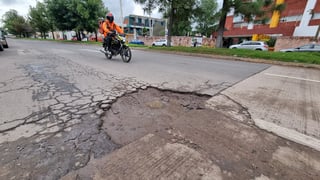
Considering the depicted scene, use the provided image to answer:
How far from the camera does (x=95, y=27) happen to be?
2495 cm

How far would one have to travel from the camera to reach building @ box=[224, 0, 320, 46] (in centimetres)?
1920

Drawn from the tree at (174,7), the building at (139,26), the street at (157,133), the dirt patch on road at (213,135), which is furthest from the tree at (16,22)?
the dirt patch on road at (213,135)

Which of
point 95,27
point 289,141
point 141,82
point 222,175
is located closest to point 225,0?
point 141,82

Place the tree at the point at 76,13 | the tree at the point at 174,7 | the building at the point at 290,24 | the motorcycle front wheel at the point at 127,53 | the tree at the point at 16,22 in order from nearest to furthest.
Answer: the motorcycle front wheel at the point at 127,53 < the tree at the point at 174,7 < the building at the point at 290,24 < the tree at the point at 76,13 < the tree at the point at 16,22

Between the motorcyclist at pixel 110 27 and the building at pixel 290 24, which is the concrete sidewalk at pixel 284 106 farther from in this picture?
the building at pixel 290 24

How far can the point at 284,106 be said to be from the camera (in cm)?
294

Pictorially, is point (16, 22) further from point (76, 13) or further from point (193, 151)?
point (193, 151)

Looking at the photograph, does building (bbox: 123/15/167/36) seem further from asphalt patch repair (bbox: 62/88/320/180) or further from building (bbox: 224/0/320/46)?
asphalt patch repair (bbox: 62/88/320/180)

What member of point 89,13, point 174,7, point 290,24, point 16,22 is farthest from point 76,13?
point 16,22

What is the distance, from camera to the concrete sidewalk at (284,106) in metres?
2.13

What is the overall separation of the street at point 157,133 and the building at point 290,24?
722 inches

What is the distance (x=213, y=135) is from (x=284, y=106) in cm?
195

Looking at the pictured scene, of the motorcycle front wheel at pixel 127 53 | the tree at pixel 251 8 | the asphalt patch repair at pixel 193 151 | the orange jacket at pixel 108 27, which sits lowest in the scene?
the asphalt patch repair at pixel 193 151

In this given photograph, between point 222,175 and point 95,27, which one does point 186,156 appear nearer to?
point 222,175
